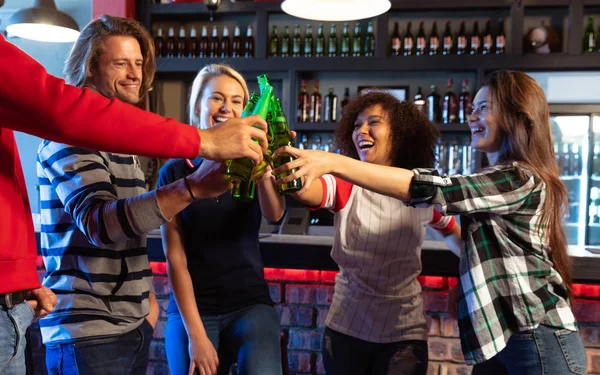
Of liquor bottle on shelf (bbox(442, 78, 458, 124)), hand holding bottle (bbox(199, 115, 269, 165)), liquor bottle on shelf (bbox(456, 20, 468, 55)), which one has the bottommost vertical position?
hand holding bottle (bbox(199, 115, 269, 165))

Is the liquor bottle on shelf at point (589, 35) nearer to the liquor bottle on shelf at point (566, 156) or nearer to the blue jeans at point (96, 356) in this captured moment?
the liquor bottle on shelf at point (566, 156)

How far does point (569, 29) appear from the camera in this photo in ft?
12.9

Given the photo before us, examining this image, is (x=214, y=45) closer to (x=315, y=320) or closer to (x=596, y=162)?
(x=315, y=320)

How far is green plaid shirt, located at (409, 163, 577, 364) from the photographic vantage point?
1280 millimetres

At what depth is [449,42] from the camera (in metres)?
4.18

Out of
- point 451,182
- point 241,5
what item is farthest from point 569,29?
point 451,182

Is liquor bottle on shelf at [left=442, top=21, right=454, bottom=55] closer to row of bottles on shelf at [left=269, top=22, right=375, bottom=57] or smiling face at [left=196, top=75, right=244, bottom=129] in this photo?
row of bottles on shelf at [left=269, top=22, right=375, bottom=57]

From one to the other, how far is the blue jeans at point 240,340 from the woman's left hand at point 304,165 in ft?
1.51

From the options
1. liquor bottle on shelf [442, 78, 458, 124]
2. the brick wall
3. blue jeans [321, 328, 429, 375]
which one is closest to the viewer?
blue jeans [321, 328, 429, 375]

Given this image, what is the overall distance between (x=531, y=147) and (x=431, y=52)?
2.98 m

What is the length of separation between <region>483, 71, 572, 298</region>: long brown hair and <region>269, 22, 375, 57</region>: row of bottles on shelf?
2951mm

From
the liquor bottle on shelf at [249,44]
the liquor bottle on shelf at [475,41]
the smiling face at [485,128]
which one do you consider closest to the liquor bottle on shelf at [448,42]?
the liquor bottle on shelf at [475,41]

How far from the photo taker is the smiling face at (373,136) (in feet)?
5.77

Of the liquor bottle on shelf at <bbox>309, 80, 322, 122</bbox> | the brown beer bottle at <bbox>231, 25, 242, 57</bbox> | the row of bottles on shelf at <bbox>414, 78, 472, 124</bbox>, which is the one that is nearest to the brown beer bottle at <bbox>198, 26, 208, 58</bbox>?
the brown beer bottle at <bbox>231, 25, 242, 57</bbox>
